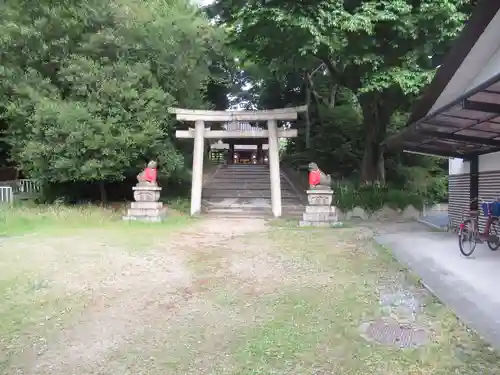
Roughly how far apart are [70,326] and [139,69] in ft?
37.0

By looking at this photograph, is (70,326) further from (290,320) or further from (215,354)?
(290,320)

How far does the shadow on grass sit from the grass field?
2440 mm

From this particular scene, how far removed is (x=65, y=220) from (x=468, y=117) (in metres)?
10.2

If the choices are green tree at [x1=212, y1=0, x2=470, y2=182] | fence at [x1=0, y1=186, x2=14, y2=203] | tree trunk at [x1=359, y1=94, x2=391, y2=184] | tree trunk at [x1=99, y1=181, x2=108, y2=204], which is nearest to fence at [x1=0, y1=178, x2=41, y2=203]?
fence at [x1=0, y1=186, x2=14, y2=203]

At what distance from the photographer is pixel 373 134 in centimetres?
1488

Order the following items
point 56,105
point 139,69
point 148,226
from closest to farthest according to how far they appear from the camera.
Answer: point 148,226, point 56,105, point 139,69

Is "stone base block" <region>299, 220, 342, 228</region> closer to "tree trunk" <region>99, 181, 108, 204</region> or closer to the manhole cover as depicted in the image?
"tree trunk" <region>99, 181, 108, 204</region>

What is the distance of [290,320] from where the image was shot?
4195mm

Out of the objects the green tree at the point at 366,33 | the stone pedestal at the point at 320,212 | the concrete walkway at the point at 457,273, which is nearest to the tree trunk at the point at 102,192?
the green tree at the point at 366,33

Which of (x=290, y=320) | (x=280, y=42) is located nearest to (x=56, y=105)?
(x=280, y=42)

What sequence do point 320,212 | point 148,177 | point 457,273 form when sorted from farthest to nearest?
point 148,177
point 320,212
point 457,273

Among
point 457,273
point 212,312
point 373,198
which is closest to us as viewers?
point 212,312

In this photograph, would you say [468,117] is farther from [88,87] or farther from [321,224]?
[88,87]

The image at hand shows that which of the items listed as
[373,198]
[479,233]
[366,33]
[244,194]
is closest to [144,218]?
[244,194]
